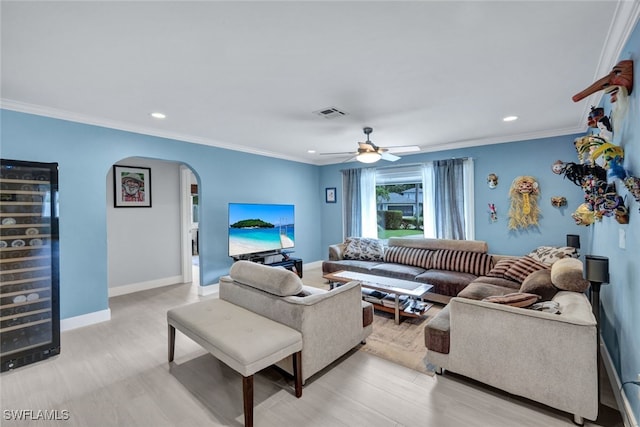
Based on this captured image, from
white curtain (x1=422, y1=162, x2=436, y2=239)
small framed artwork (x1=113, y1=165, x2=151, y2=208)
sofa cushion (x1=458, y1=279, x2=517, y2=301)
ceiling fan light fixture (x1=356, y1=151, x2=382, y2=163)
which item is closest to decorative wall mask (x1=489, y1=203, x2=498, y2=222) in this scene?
white curtain (x1=422, y1=162, x2=436, y2=239)

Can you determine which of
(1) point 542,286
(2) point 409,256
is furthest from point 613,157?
(2) point 409,256

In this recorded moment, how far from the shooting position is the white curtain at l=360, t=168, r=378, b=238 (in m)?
5.96

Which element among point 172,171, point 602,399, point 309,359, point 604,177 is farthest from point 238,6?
point 172,171

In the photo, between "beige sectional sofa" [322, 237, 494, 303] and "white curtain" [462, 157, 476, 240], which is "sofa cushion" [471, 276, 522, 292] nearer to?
"beige sectional sofa" [322, 237, 494, 303]

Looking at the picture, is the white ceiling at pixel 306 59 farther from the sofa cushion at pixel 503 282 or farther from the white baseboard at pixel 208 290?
the white baseboard at pixel 208 290

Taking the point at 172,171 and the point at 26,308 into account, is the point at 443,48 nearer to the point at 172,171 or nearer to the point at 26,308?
the point at 26,308

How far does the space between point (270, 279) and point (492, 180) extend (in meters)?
3.97

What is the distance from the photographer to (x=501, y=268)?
388 cm

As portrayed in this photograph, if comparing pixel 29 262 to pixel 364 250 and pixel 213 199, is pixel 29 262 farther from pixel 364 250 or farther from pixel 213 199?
pixel 364 250

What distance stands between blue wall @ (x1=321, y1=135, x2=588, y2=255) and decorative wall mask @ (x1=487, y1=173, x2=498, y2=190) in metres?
0.05

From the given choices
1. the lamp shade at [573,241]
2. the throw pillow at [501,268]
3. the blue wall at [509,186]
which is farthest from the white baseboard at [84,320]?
the lamp shade at [573,241]

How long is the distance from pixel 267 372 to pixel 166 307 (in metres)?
2.31

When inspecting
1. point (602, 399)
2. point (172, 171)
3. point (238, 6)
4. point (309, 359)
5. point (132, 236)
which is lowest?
point (602, 399)

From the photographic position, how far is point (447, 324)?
240 cm
